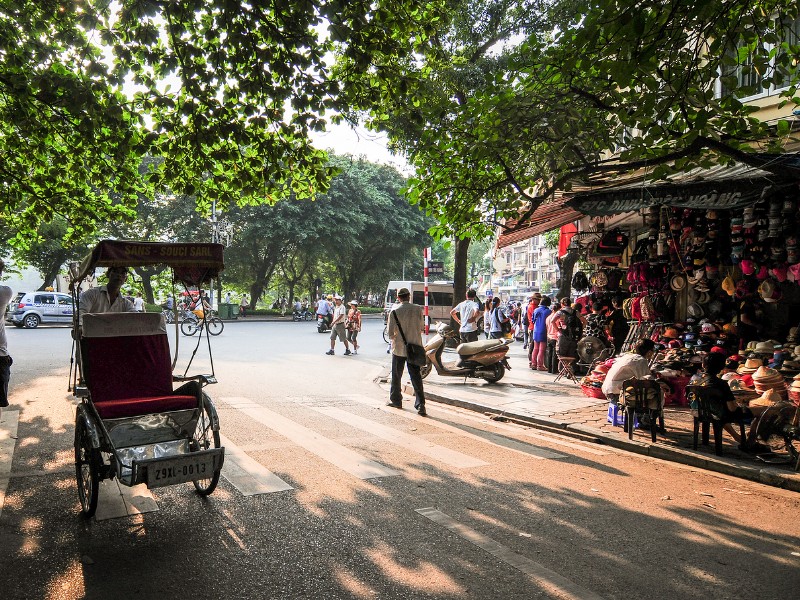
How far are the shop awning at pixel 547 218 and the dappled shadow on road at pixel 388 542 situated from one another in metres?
5.61

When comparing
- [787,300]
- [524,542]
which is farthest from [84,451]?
[787,300]

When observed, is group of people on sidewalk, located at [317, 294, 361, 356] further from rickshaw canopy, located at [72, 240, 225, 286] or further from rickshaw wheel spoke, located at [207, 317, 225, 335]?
rickshaw canopy, located at [72, 240, 225, 286]

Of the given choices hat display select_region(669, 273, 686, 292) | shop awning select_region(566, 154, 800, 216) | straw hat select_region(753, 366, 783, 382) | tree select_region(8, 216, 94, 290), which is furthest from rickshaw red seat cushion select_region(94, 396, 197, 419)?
tree select_region(8, 216, 94, 290)

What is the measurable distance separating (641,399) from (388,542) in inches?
173

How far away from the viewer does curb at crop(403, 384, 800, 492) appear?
591cm

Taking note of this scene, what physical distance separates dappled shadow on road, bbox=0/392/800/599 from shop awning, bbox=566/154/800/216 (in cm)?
370

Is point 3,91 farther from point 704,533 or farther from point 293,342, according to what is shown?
point 293,342

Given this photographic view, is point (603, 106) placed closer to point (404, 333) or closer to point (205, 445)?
point (404, 333)

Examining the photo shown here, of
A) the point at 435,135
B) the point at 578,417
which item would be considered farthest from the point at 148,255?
the point at 578,417

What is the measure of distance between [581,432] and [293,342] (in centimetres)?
1565

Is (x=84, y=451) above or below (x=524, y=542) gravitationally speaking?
above

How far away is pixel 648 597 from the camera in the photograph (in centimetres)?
345

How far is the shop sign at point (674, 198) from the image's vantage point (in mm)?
7570

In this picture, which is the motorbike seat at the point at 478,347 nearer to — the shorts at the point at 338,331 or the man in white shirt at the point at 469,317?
the man in white shirt at the point at 469,317
